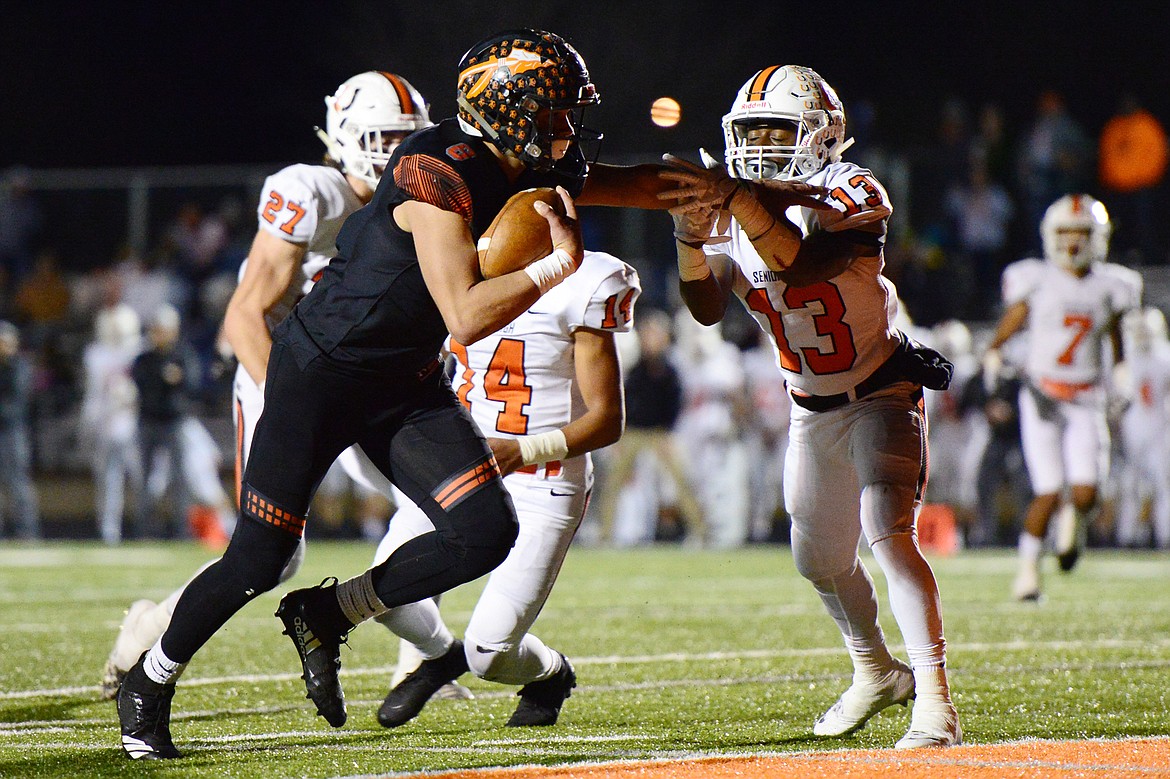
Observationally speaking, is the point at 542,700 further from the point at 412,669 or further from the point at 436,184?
the point at 436,184

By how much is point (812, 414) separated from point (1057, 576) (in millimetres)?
5725

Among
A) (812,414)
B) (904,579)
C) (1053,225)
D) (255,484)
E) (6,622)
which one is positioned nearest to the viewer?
(255,484)

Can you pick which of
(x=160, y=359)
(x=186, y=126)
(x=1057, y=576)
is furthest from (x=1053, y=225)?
(x=186, y=126)

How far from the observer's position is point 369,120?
514 cm

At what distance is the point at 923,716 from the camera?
3.85 metres

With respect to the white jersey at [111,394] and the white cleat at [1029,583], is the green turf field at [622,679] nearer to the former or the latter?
the white cleat at [1029,583]

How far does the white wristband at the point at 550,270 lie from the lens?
137 inches

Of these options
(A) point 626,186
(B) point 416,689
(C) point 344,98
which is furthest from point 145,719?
(C) point 344,98

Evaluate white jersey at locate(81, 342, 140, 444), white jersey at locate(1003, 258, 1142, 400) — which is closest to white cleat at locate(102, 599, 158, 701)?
white jersey at locate(1003, 258, 1142, 400)

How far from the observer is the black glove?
4191 millimetres

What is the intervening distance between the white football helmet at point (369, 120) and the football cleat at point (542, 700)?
173cm

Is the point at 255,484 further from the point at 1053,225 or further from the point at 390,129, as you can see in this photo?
the point at 1053,225

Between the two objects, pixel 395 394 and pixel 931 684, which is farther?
pixel 931 684

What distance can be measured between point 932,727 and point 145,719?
1.89 metres
